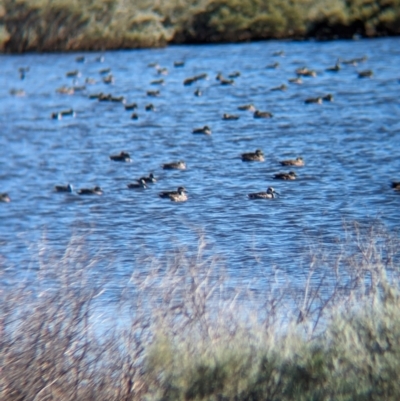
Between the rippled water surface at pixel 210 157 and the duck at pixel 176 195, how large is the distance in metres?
0.16

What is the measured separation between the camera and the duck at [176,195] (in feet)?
42.0

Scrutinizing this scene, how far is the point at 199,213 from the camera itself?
12156 millimetres

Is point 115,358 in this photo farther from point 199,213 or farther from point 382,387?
point 199,213

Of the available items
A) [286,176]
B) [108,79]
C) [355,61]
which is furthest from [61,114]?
[286,176]

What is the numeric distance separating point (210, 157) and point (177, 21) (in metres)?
18.1

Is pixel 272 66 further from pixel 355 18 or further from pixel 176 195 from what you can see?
pixel 176 195

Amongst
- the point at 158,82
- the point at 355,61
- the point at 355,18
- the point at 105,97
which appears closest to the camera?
the point at 105,97

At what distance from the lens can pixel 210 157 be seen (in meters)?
15.9

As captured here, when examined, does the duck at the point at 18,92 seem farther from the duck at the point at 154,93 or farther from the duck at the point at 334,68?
the duck at the point at 334,68

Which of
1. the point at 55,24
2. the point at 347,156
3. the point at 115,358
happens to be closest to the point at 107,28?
the point at 55,24

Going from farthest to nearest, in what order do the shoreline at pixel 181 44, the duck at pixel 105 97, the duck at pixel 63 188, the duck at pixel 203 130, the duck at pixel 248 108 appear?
1. the shoreline at pixel 181 44
2. the duck at pixel 105 97
3. the duck at pixel 248 108
4. the duck at pixel 203 130
5. the duck at pixel 63 188

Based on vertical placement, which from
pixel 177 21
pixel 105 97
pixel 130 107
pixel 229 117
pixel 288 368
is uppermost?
pixel 288 368

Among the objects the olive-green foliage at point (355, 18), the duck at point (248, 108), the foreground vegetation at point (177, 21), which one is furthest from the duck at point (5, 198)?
the olive-green foliage at point (355, 18)

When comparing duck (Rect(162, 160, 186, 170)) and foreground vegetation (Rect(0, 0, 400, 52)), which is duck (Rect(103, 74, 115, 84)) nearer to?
foreground vegetation (Rect(0, 0, 400, 52))
